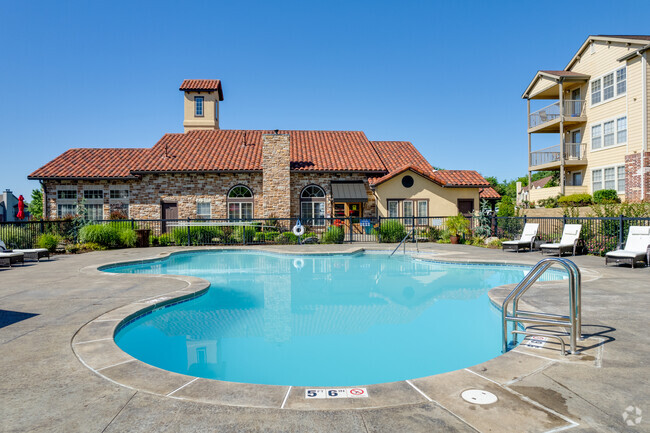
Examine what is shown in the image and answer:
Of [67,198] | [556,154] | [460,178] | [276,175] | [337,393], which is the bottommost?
[337,393]

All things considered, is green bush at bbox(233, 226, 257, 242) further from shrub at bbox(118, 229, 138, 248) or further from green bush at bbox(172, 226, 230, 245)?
shrub at bbox(118, 229, 138, 248)

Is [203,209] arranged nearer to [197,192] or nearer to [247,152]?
[197,192]

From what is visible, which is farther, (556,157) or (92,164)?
(92,164)

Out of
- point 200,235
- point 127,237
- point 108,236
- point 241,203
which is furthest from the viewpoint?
point 241,203

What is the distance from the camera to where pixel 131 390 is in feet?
10.5

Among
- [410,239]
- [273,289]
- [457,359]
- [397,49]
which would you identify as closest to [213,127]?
[397,49]

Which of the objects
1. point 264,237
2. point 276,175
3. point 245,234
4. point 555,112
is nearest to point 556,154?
point 555,112

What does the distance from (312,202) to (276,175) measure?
288 cm

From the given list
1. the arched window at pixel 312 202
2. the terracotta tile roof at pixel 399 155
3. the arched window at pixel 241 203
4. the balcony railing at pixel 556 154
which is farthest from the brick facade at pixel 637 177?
the arched window at pixel 241 203

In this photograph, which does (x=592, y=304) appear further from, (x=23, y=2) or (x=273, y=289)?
(x=23, y=2)

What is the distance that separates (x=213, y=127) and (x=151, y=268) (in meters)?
19.0

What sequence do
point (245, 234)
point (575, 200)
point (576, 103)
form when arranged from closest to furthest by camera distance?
point (245, 234) < point (575, 200) < point (576, 103)

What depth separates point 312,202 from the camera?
933 inches

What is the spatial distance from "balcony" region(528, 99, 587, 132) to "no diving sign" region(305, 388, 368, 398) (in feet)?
83.8
